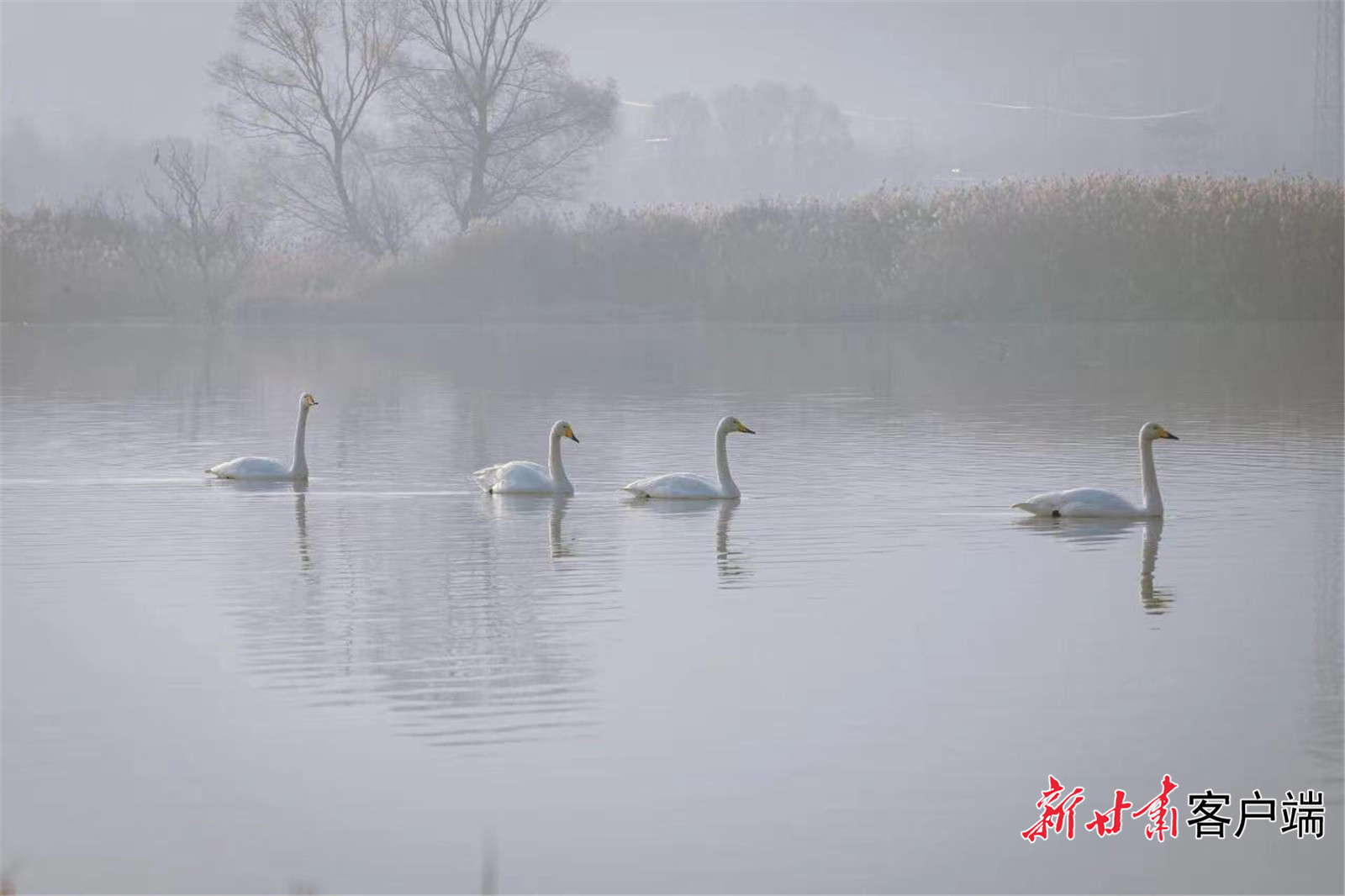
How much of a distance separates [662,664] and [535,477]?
19.7ft

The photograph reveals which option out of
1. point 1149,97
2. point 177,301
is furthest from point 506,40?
point 1149,97

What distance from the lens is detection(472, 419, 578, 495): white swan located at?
50.2 feet

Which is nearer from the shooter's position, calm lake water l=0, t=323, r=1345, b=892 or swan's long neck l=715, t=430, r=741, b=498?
calm lake water l=0, t=323, r=1345, b=892

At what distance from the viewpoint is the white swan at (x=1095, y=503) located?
45.3ft

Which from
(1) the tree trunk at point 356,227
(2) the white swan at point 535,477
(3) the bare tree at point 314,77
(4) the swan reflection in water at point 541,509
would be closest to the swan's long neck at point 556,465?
(2) the white swan at point 535,477

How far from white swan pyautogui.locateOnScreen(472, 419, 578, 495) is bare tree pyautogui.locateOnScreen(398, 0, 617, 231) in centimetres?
3359

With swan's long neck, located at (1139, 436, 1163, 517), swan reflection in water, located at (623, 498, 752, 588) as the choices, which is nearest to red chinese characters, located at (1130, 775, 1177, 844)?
swan reflection in water, located at (623, 498, 752, 588)

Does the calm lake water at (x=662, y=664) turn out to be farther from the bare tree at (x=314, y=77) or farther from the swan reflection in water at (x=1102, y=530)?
the bare tree at (x=314, y=77)

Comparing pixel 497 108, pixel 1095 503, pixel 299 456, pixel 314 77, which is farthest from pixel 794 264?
pixel 1095 503

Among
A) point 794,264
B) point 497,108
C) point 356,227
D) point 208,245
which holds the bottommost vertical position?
point 794,264

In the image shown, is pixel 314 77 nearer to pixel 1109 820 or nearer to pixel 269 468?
pixel 269 468

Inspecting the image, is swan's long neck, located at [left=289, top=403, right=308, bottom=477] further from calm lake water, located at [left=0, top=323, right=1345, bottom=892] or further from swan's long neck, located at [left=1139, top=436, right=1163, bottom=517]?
swan's long neck, located at [left=1139, top=436, right=1163, bottom=517]

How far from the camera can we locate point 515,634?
10.1m

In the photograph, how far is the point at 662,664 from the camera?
9453 mm
